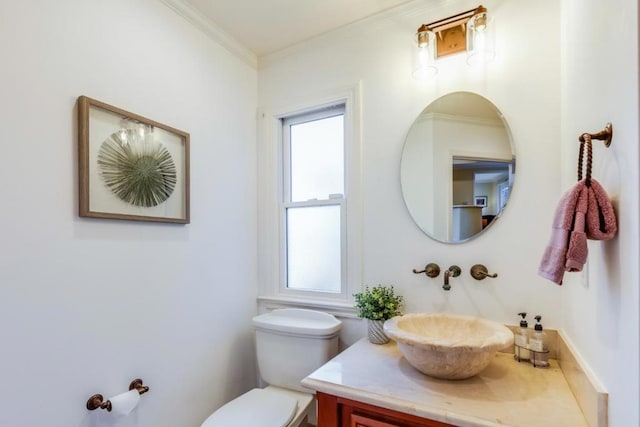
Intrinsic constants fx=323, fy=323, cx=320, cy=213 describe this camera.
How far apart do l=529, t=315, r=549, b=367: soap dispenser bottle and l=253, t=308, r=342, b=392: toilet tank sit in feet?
2.80

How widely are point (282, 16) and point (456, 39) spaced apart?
0.90 m

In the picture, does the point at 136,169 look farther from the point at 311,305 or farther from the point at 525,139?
the point at 525,139

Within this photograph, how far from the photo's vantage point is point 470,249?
4.87 ft

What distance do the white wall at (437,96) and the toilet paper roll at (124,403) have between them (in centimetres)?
115

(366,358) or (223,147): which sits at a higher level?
(223,147)

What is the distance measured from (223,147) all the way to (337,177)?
0.69 meters

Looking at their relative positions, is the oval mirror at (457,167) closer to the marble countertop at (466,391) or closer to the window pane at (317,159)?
the window pane at (317,159)

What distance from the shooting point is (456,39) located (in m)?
1.52

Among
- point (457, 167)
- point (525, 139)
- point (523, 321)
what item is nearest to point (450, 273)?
Result: point (523, 321)

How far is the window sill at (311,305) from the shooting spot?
177 cm

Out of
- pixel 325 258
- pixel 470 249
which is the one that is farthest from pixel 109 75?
pixel 470 249

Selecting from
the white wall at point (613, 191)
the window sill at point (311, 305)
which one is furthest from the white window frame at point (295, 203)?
the white wall at point (613, 191)

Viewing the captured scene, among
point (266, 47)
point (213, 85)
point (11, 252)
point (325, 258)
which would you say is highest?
point (266, 47)

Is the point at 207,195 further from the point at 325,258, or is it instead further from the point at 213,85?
the point at 325,258
